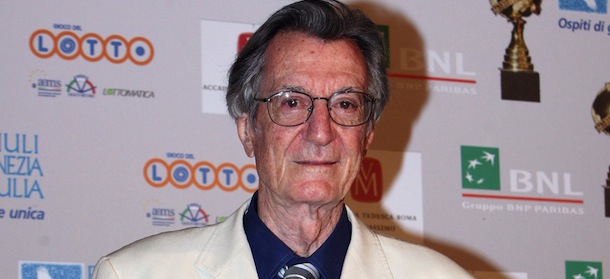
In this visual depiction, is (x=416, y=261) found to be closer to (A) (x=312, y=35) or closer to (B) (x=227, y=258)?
(B) (x=227, y=258)

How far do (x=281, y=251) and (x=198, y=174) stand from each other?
4.22 ft

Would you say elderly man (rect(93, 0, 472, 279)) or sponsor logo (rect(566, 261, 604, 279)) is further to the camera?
sponsor logo (rect(566, 261, 604, 279))

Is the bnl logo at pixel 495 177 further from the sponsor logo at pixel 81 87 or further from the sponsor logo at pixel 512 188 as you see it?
the sponsor logo at pixel 81 87

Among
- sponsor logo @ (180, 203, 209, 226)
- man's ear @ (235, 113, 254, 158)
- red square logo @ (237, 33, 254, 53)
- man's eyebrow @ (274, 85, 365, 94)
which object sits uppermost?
red square logo @ (237, 33, 254, 53)

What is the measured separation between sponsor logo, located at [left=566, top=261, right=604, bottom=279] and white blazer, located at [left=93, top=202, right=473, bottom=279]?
1643mm

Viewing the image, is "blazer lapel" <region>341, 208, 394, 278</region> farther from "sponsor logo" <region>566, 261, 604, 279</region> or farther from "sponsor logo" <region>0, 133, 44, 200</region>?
"sponsor logo" <region>566, 261, 604, 279</region>

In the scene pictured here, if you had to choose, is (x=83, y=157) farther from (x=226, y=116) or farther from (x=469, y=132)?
(x=469, y=132)

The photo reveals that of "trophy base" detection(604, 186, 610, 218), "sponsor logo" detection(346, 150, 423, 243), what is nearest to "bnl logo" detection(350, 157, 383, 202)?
"sponsor logo" detection(346, 150, 423, 243)

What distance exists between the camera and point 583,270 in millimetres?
3996

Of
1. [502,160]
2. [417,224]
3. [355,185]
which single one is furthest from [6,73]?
[502,160]

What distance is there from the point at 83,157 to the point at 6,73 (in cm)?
34

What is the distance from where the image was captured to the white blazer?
228 cm

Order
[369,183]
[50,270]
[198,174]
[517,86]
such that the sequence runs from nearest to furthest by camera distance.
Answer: [50,270]
[198,174]
[369,183]
[517,86]

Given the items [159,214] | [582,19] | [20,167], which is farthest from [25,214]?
[582,19]
